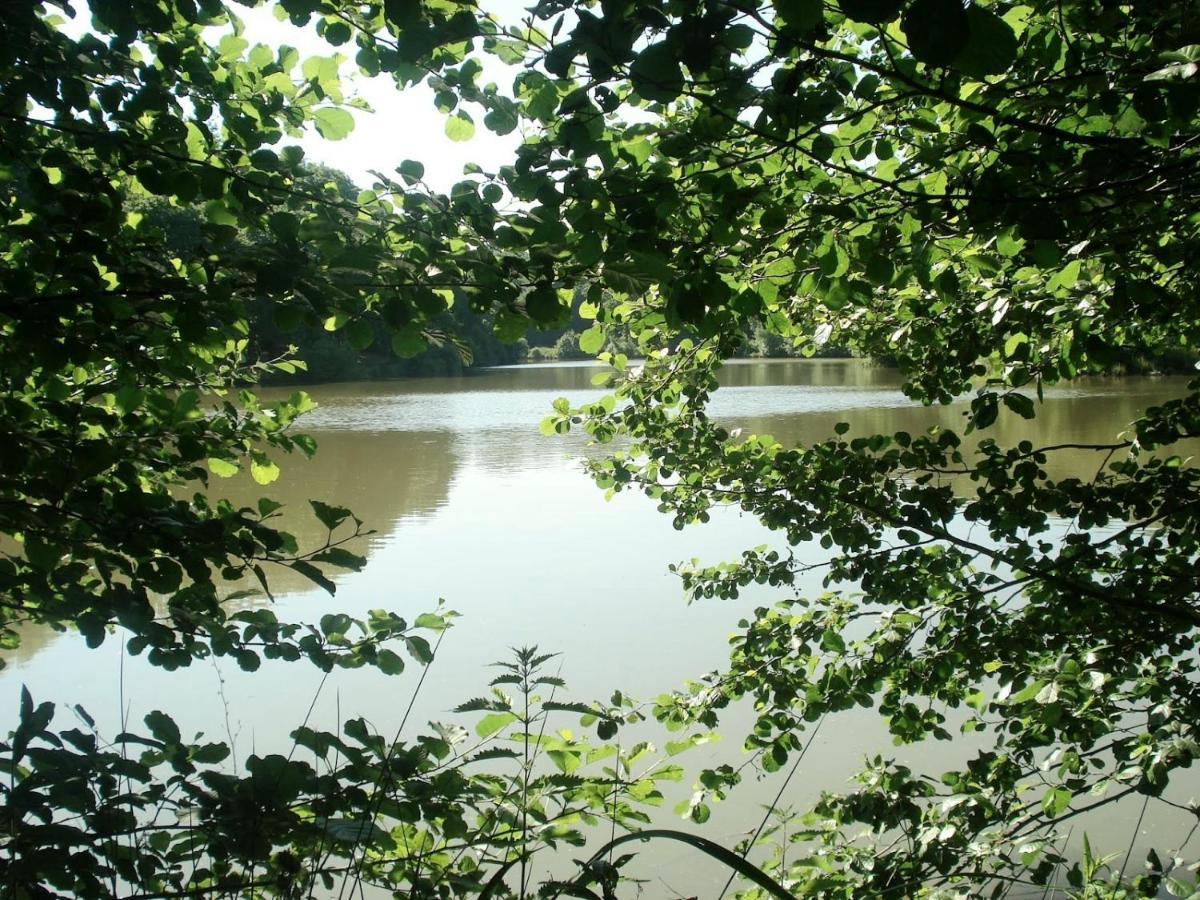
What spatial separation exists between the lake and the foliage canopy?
591 millimetres

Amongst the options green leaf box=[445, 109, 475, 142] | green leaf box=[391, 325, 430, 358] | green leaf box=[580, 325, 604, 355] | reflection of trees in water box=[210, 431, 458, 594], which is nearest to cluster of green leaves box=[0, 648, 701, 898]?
green leaf box=[391, 325, 430, 358]

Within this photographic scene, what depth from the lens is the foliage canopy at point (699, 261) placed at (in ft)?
4.77

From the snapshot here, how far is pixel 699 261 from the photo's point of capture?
4.93 ft

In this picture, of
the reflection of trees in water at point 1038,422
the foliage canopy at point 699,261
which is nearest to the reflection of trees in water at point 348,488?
the foliage canopy at point 699,261

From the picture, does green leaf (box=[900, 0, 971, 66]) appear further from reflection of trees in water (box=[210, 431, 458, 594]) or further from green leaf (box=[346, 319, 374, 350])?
→ reflection of trees in water (box=[210, 431, 458, 594])

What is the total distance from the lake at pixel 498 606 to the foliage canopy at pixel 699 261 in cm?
59

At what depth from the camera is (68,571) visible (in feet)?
5.20

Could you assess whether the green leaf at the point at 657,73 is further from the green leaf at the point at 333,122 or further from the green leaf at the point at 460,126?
the green leaf at the point at 333,122

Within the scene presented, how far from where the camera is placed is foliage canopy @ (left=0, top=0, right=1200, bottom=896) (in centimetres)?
146

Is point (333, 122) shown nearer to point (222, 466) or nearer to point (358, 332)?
point (358, 332)

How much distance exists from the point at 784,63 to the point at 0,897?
1.82 metres

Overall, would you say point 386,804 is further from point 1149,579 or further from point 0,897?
point 1149,579

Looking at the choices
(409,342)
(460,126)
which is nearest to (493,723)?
(409,342)

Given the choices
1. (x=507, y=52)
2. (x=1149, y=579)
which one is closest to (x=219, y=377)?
(x=507, y=52)
